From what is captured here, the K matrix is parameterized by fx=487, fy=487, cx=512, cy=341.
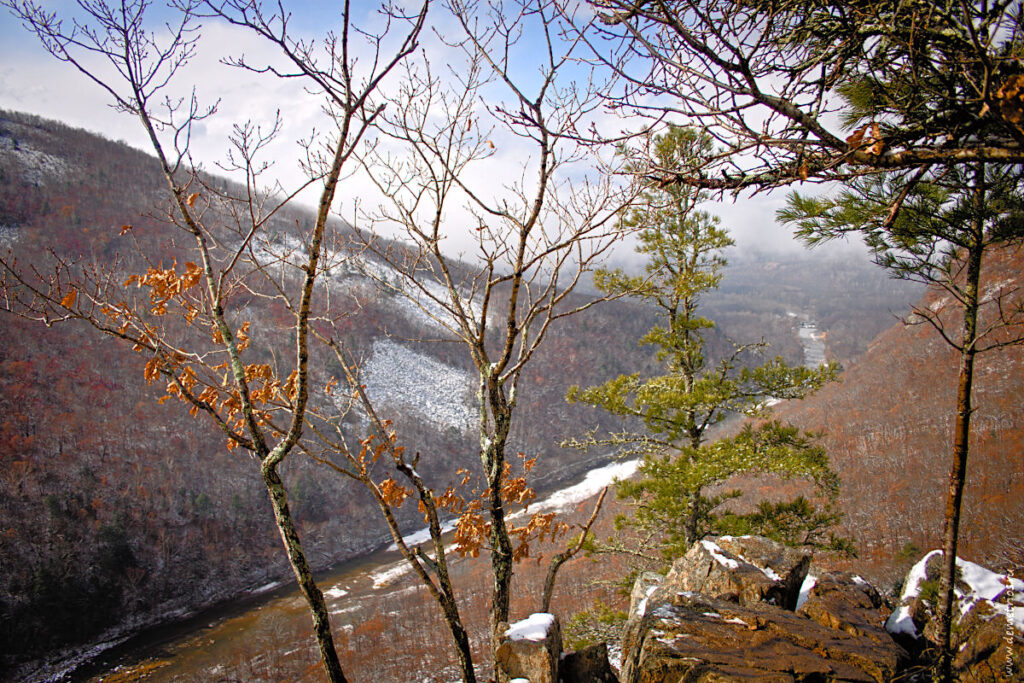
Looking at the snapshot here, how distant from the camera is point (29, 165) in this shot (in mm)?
54625

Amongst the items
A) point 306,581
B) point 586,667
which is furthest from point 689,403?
point 306,581

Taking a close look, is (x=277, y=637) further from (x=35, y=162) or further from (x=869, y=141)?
(x=35, y=162)

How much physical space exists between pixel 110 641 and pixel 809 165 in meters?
31.3

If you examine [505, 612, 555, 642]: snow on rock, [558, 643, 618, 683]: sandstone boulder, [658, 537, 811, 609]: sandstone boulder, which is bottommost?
[558, 643, 618, 683]: sandstone boulder

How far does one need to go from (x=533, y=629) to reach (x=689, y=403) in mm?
5607

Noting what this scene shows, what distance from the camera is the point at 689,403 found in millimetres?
9367

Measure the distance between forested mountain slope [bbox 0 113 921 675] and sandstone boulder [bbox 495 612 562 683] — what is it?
4003mm

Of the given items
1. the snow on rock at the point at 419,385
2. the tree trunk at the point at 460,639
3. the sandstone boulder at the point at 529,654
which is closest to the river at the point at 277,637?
the tree trunk at the point at 460,639

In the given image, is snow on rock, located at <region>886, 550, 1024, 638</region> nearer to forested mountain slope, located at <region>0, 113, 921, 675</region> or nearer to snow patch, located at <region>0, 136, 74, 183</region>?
forested mountain slope, located at <region>0, 113, 921, 675</region>

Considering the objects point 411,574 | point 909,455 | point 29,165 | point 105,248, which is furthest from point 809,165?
point 29,165

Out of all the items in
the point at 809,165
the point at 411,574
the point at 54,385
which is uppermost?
the point at 809,165

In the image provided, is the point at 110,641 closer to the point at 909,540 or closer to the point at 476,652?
the point at 476,652

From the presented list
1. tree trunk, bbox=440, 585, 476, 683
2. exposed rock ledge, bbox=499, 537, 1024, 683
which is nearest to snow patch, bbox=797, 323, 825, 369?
exposed rock ledge, bbox=499, 537, 1024, 683

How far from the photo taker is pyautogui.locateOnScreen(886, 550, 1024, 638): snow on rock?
18.6 ft
